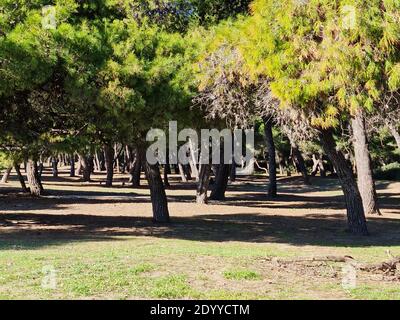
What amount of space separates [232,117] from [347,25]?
6.07 meters

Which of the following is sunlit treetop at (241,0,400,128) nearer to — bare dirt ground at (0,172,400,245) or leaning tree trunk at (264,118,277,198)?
bare dirt ground at (0,172,400,245)

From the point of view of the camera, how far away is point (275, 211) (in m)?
25.4

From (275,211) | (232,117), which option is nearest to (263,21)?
(232,117)

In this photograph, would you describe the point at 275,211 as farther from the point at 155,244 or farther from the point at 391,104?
the point at 391,104

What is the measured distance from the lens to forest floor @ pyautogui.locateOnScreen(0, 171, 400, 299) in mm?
7984

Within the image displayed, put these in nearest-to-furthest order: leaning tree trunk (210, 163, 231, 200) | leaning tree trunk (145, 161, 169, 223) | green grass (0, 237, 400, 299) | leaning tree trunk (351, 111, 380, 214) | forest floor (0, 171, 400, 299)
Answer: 1. green grass (0, 237, 400, 299)
2. forest floor (0, 171, 400, 299)
3. leaning tree trunk (145, 161, 169, 223)
4. leaning tree trunk (351, 111, 380, 214)
5. leaning tree trunk (210, 163, 231, 200)

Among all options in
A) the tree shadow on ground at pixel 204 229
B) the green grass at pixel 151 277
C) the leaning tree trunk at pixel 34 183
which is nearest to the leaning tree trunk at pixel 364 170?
the tree shadow on ground at pixel 204 229

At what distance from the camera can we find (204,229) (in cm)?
1883

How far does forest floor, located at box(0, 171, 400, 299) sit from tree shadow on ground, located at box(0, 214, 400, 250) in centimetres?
3

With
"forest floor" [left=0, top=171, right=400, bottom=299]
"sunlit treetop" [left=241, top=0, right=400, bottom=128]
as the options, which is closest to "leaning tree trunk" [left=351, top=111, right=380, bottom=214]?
"forest floor" [left=0, top=171, right=400, bottom=299]

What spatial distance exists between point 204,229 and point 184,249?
5932mm

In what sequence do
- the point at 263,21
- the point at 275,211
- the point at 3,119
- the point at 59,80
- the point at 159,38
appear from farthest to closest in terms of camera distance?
the point at 275,211
the point at 3,119
the point at 159,38
the point at 59,80
the point at 263,21

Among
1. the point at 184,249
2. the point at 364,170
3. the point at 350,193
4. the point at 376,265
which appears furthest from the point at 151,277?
the point at 364,170

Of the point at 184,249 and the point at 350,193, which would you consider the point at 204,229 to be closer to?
the point at 350,193
